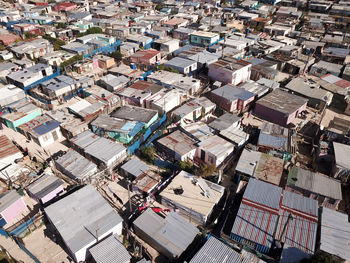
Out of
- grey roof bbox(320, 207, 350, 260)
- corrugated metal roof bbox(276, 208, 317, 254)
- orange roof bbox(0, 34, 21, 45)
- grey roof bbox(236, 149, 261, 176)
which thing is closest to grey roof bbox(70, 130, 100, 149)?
grey roof bbox(236, 149, 261, 176)

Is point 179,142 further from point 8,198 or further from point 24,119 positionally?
point 24,119

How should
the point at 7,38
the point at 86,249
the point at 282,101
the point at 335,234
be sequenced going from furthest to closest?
the point at 7,38
the point at 282,101
the point at 335,234
the point at 86,249

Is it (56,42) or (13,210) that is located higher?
(56,42)

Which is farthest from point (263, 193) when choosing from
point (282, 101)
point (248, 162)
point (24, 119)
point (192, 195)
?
point (24, 119)

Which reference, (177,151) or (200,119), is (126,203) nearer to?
(177,151)

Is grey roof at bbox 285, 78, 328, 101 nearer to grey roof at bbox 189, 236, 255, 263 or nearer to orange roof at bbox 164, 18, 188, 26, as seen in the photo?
grey roof at bbox 189, 236, 255, 263
